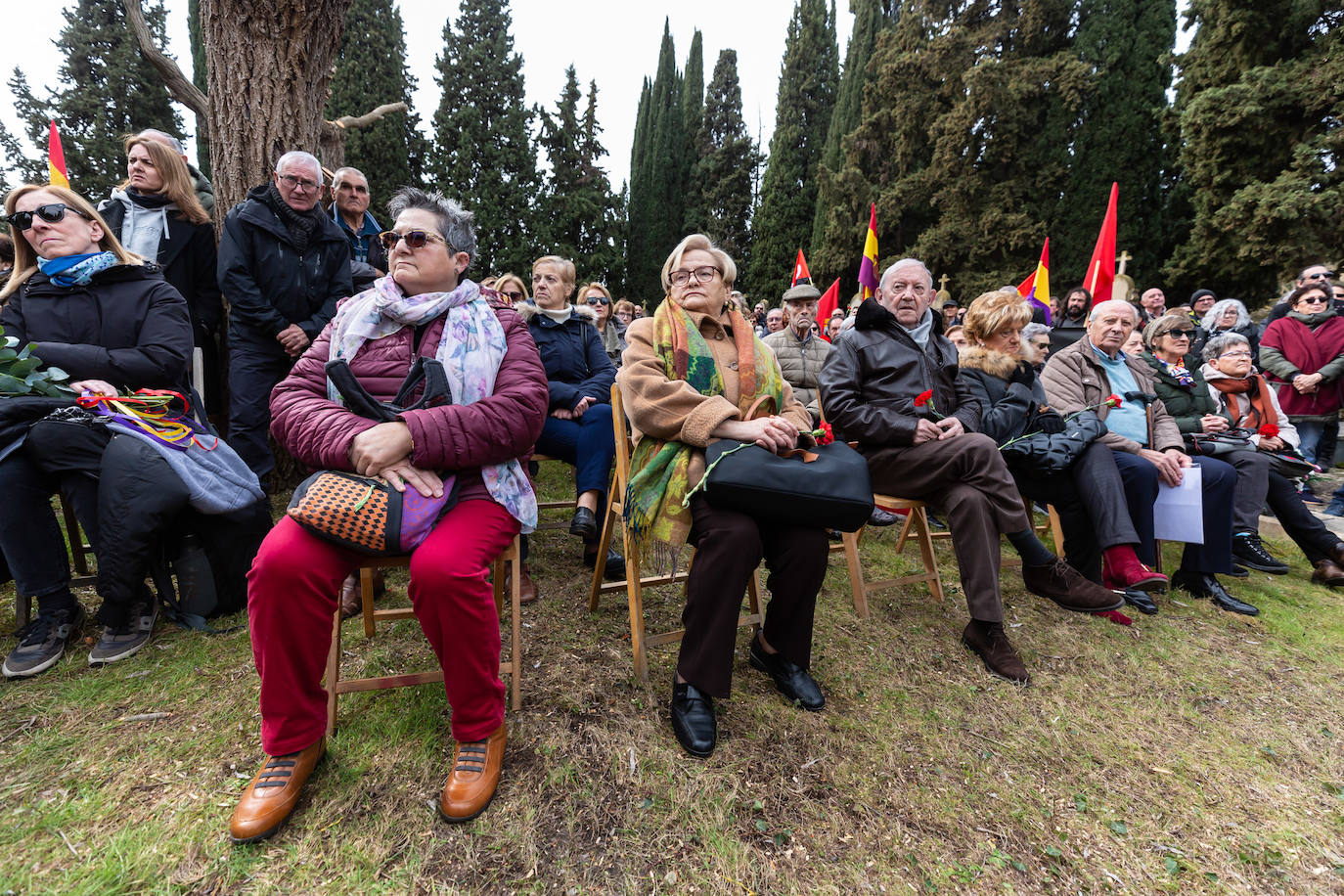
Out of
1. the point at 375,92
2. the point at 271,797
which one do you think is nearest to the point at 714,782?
the point at 271,797

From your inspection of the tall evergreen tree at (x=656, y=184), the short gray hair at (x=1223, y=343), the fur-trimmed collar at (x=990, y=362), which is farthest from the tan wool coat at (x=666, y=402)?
the tall evergreen tree at (x=656, y=184)

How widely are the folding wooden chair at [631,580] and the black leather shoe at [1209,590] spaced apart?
3.14m

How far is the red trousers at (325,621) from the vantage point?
5.57 feet

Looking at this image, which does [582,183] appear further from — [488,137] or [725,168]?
[725,168]

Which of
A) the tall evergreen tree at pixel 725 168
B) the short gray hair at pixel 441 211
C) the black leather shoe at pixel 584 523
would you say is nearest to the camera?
the short gray hair at pixel 441 211

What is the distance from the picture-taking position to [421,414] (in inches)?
77.6

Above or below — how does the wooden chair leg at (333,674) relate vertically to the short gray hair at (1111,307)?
below

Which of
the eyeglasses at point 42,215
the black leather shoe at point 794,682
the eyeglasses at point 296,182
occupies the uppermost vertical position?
the eyeglasses at point 296,182

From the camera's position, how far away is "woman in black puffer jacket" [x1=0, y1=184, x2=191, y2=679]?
8.04 ft

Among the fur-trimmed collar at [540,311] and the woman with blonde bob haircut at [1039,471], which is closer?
the woman with blonde bob haircut at [1039,471]

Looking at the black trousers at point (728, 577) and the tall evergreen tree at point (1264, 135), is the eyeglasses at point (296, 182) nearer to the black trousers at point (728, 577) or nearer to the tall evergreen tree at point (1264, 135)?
the black trousers at point (728, 577)

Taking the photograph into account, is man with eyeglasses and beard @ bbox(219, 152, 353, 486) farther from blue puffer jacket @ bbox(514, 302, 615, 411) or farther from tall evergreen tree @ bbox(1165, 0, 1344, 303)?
tall evergreen tree @ bbox(1165, 0, 1344, 303)

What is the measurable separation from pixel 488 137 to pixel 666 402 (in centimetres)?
2272

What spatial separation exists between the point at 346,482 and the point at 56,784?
1293 mm
